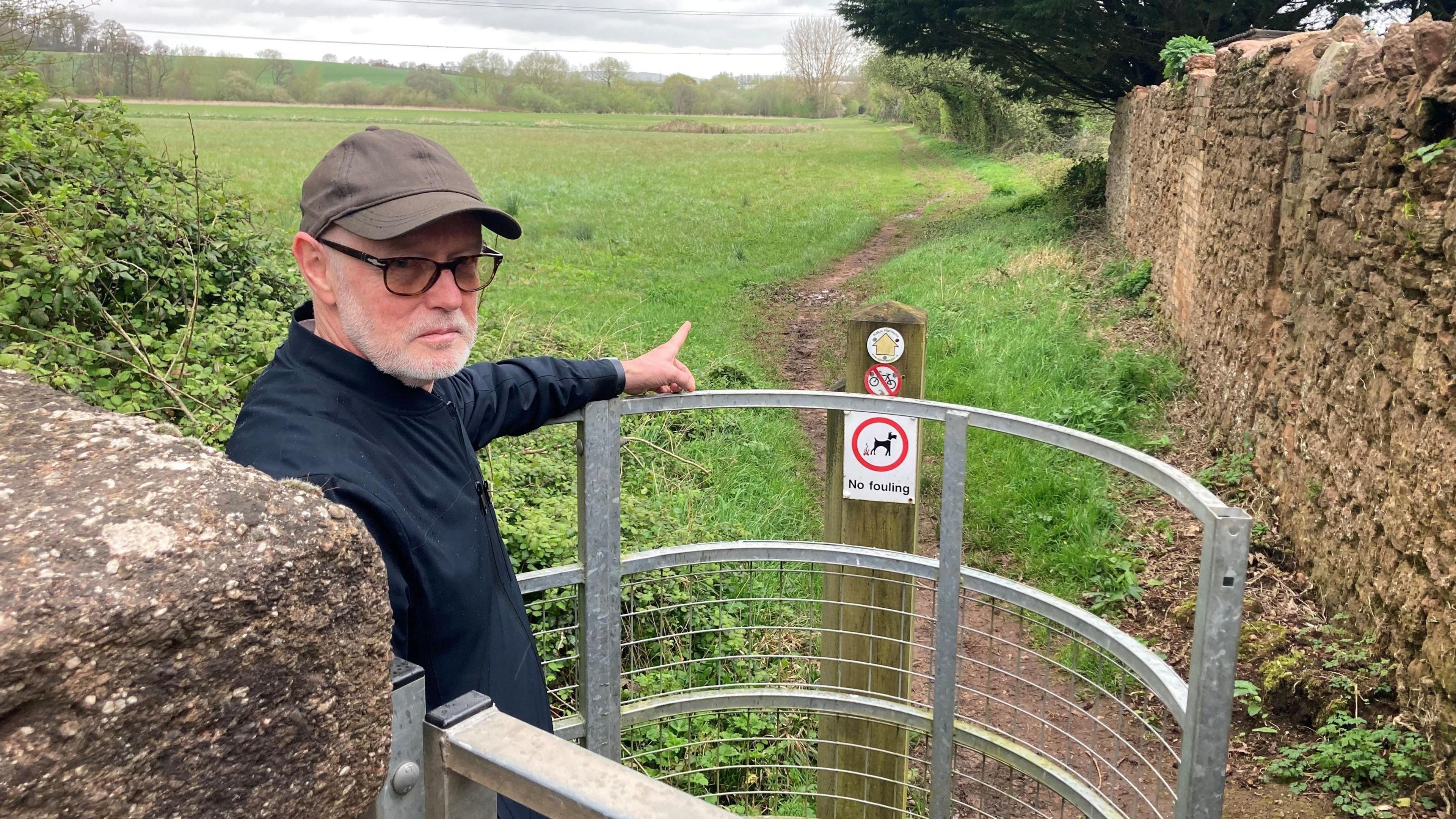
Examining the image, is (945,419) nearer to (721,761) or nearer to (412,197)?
(412,197)

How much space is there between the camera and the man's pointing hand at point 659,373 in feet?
9.20

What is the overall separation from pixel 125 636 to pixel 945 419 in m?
2.20

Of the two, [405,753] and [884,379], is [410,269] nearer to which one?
[405,753]

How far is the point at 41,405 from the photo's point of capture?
1106 mm

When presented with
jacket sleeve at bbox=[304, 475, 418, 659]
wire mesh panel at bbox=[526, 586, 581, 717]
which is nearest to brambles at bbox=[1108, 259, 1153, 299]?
wire mesh panel at bbox=[526, 586, 581, 717]

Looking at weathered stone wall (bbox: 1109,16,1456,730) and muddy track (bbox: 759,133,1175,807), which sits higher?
weathered stone wall (bbox: 1109,16,1456,730)

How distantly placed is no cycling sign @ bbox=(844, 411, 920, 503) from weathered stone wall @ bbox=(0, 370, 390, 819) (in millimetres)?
2134

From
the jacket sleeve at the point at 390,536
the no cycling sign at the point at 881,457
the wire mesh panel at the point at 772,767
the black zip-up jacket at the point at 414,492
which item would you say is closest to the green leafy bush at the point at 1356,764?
the wire mesh panel at the point at 772,767

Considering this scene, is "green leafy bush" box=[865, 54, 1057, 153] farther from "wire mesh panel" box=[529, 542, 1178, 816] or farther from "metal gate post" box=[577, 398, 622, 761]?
"metal gate post" box=[577, 398, 622, 761]

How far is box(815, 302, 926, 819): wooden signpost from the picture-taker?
10.3 ft

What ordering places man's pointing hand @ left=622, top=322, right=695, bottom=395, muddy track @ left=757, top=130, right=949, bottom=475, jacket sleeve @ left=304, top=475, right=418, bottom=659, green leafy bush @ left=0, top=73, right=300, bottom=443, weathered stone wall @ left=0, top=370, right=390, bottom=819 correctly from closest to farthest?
weathered stone wall @ left=0, top=370, right=390, bottom=819 → jacket sleeve @ left=304, top=475, right=418, bottom=659 → man's pointing hand @ left=622, top=322, right=695, bottom=395 → green leafy bush @ left=0, top=73, right=300, bottom=443 → muddy track @ left=757, top=130, right=949, bottom=475

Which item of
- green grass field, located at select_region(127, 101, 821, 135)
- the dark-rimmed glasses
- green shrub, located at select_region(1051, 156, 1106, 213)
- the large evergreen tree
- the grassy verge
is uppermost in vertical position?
green grass field, located at select_region(127, 101, 821, 135)

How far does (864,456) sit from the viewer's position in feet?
10.3

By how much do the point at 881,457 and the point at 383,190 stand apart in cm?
170
